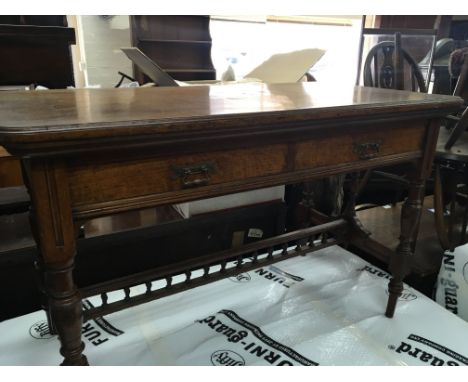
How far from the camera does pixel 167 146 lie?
2.37 feet

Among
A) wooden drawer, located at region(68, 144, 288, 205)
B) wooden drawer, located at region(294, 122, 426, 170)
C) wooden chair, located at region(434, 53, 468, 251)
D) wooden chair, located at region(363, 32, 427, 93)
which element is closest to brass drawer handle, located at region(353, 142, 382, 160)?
wooden drawer, located at region(294, 122, 426, 170)

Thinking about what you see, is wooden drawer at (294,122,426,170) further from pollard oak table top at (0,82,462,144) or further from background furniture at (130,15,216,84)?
background furniture at (130,15,216,84)

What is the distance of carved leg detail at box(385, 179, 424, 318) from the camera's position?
3.96 ft

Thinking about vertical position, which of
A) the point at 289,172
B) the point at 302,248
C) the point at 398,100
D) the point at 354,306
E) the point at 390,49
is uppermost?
the point at 390,49

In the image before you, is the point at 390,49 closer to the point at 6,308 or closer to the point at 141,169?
the point at 141,169

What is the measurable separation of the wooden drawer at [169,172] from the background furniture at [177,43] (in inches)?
133

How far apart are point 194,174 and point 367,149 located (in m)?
0.48

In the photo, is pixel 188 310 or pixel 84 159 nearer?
pixel 84 159

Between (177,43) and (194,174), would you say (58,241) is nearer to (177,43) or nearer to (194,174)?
(194,174)

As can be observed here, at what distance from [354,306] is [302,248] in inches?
10.8

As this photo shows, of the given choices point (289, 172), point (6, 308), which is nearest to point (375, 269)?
point (289, 172)


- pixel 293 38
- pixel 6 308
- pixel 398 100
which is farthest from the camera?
pixel 293 38

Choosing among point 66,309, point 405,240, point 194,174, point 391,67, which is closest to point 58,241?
point 66,309

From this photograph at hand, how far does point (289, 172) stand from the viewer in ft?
2.92
